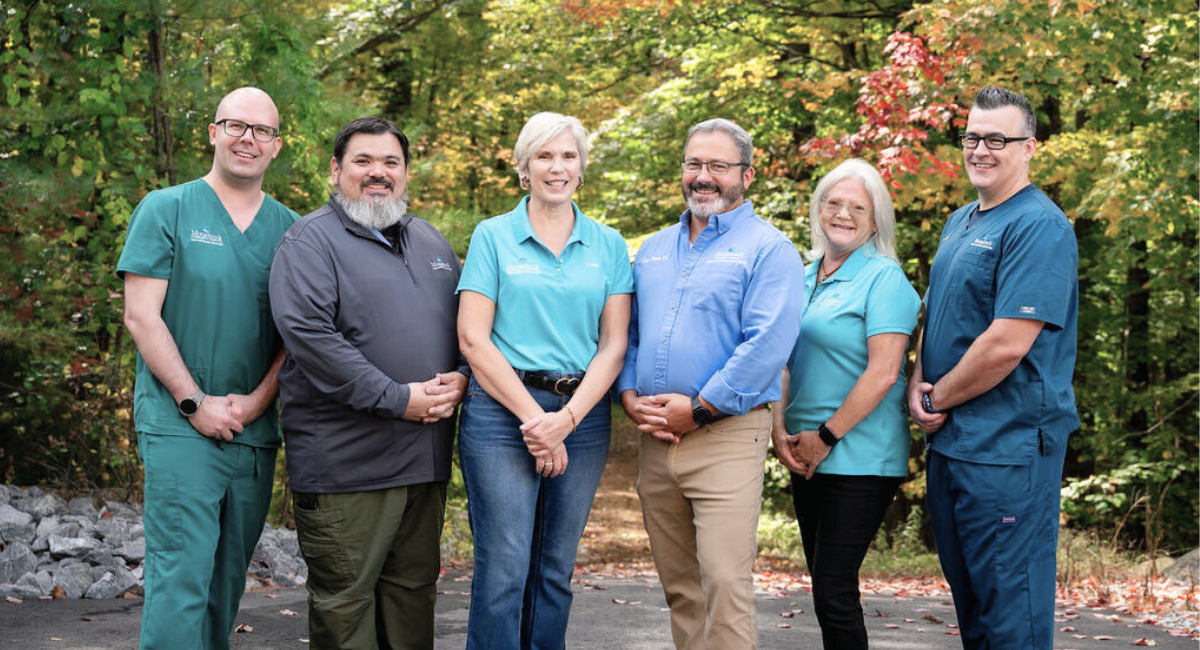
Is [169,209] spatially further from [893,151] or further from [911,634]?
[893,151]

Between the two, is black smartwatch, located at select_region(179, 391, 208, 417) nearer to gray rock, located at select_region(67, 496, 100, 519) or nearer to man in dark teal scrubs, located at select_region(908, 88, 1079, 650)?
man in dark teal scrubs, located at select_region(908, 88, 1079, 650)

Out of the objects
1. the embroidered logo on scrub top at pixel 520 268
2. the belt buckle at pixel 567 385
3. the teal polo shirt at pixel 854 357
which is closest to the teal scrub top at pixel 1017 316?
the teal polo shirt at pixel 854 357

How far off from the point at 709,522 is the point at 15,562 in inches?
182

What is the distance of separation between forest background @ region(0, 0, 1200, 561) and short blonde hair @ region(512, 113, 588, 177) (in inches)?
160

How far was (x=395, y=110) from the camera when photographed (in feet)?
52.6

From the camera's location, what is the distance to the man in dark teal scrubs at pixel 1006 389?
351cm

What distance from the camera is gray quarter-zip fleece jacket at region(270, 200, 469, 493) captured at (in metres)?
3.50

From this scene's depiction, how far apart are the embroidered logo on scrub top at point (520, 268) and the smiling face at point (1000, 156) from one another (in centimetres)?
153

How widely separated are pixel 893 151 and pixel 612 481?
50.2 feet

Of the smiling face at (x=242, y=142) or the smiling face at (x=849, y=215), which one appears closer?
the smiling face at (x=242, y=142)

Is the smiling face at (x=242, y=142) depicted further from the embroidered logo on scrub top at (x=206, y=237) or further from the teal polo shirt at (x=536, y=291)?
the teal polo shirt at (x=536, y=291)

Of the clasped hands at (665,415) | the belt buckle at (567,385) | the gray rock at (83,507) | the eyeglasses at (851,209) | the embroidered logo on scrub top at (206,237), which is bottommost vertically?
the gray rock at (83,507)

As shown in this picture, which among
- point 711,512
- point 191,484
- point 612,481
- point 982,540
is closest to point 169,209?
point 191,484

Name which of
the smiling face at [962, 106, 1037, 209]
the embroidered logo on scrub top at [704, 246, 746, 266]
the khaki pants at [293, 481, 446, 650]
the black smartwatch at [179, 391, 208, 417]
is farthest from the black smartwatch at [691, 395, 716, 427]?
the black smartwatch at [179, 391, 208, 417]
